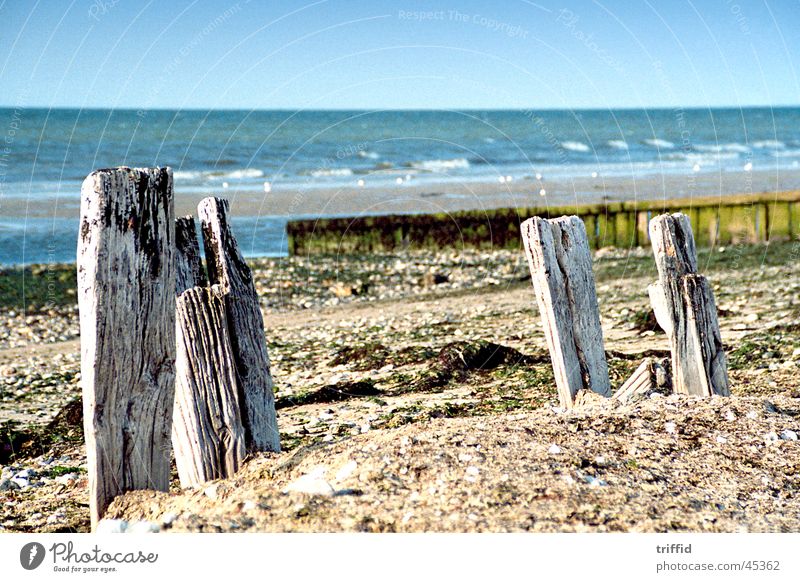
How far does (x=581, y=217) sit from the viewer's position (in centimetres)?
1909

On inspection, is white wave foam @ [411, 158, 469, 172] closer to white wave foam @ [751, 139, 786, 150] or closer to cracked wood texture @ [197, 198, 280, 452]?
white wave foam @ [751, 139, 786, 150]

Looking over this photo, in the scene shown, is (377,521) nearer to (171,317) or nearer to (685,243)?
(171,317)

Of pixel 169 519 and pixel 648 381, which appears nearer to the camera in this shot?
pixel 169 519

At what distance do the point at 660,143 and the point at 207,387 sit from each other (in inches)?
2172

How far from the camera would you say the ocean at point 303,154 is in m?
26.3

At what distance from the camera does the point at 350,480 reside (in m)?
4.75

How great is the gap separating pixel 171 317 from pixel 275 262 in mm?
13660

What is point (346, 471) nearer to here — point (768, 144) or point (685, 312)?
point (685, 312)

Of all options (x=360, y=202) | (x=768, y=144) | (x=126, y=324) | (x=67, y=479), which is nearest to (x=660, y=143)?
(x=768, y=144)

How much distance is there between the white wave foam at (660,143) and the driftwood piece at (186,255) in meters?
50.0

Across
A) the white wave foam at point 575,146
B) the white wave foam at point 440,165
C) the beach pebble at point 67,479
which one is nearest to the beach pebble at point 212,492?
the beach pebble at point 67,479

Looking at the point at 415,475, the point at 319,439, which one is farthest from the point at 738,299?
the point at 415,475

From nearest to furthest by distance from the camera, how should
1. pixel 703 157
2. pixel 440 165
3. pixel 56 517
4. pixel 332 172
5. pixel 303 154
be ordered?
pixel 56 517 → pixel 332 172 → pixel 440 165 → pixel 303 154 → pixel 703 157

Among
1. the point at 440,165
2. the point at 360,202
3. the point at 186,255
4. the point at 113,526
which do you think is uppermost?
the point at 440,165
